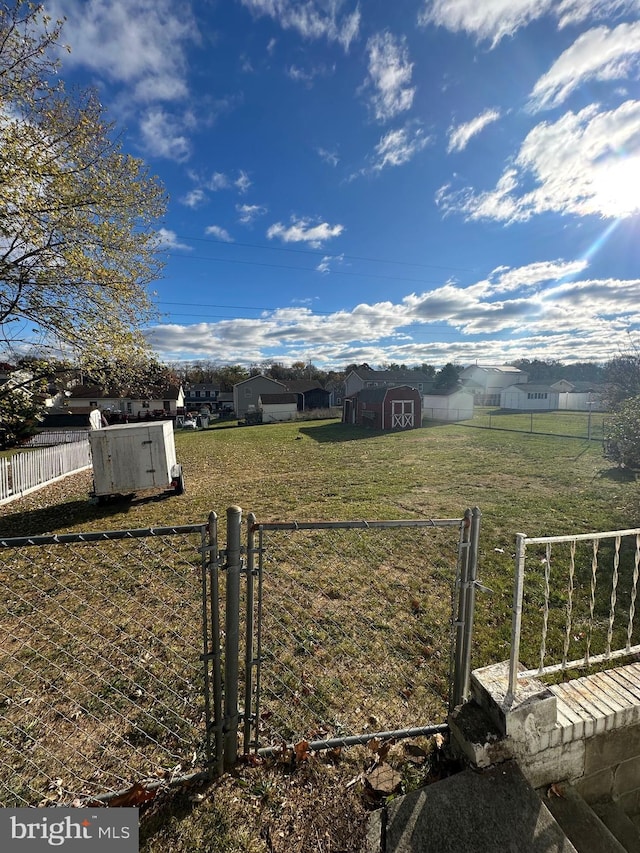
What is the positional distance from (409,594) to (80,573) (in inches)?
186

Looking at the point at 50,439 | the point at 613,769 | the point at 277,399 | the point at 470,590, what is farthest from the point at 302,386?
the point at 613,769

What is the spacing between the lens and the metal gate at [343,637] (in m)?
2.31

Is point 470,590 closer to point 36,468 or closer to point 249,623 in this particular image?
point 249,623

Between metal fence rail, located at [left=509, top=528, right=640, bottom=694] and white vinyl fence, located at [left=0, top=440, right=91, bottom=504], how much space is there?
12234 mm

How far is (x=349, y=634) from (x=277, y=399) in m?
41.1

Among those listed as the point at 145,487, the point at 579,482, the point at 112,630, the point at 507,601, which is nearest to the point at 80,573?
the point at 112,630

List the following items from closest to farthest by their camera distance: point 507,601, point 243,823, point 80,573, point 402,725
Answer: point 243,823, point 402,725, point 507,601, point 80,573

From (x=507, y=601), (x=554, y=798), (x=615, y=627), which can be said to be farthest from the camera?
(x=507, y=601)

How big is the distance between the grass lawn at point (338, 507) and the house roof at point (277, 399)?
21.9 m

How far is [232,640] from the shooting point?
2229 millimetres

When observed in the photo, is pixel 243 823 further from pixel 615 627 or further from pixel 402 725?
pixel 615 627

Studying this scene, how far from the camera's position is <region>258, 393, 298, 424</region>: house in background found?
42219 mm

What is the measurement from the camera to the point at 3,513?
8930mm

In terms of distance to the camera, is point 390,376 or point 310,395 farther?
point 310,395
